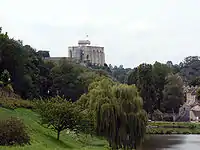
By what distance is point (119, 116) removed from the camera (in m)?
31.8

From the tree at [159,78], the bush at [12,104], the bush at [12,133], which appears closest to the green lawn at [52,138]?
the bush at [12,104]

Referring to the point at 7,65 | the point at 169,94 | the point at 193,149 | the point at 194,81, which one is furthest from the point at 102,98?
the point at 194,81

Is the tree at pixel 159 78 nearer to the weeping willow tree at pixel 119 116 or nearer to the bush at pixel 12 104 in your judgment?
the bush at pixel 12 104

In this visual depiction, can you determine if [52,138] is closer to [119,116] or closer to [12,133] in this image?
[119,116]

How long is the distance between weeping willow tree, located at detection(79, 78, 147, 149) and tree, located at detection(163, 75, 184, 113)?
186 ft

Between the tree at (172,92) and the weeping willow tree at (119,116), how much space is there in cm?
5665

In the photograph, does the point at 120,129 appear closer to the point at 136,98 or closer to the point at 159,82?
the point at 136,98

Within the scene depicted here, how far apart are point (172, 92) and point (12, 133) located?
69522 mm

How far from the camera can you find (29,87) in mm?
64125

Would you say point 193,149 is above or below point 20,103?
below

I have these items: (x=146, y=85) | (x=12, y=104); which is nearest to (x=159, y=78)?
(x=146, y=85)

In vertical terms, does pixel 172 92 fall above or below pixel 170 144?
above

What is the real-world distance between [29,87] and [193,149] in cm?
3018

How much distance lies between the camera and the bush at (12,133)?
21.6 m
